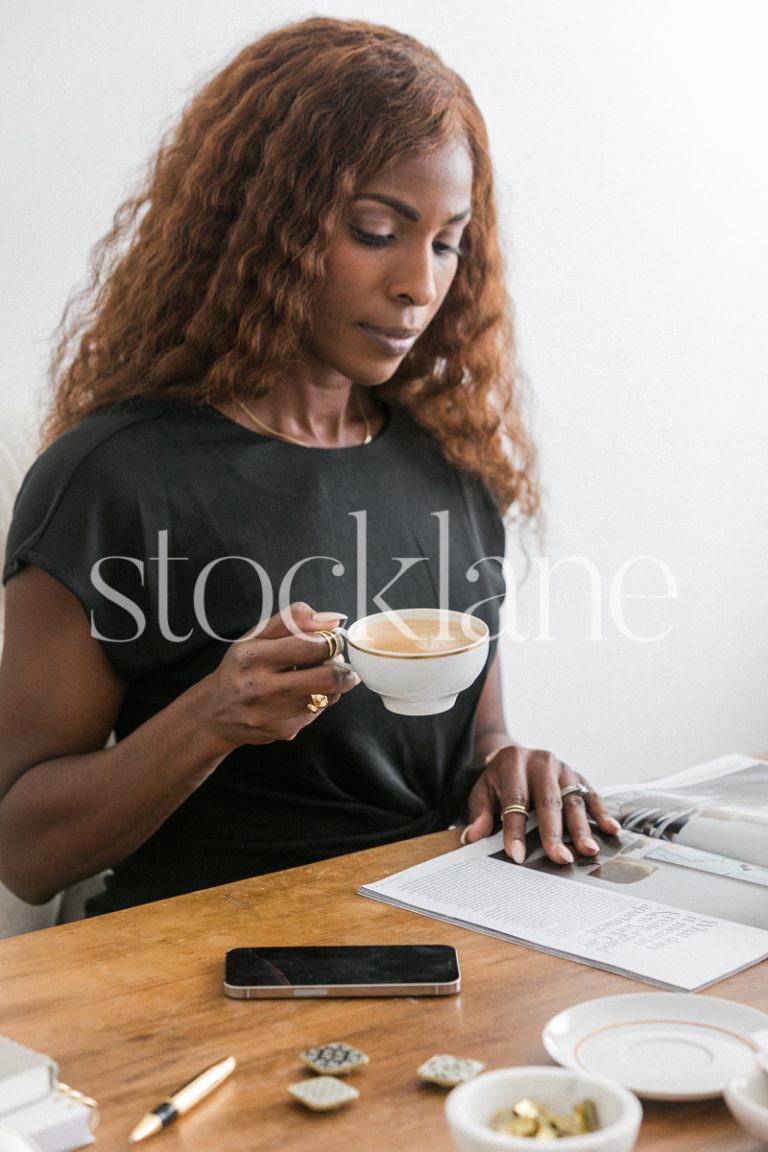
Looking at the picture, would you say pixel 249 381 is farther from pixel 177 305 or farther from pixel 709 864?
pixel 709 864

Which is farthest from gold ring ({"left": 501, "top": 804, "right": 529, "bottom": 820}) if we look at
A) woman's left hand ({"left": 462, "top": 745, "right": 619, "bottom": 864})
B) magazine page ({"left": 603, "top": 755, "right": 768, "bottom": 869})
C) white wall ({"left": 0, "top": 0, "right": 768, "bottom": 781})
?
white wall ({"left": 0, "top": 0, "right": 768, "bottom": 781})

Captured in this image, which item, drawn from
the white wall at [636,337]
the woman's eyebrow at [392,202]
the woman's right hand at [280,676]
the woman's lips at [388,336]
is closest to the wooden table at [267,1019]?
the woman's right hand at [280,676]

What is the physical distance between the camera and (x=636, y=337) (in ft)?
8.97

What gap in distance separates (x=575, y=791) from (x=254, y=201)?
0.78 m

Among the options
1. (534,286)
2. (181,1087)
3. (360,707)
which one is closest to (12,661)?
(360,707)

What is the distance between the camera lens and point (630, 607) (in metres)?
2.82

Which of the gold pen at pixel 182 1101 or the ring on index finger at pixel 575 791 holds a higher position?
the ring on index finger at pixel 575 791

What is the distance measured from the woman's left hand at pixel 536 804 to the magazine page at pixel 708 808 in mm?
47

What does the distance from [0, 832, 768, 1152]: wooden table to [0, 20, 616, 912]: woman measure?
0.82 feet

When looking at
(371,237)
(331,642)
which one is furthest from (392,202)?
(331,642)

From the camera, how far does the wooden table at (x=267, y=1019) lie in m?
0.80

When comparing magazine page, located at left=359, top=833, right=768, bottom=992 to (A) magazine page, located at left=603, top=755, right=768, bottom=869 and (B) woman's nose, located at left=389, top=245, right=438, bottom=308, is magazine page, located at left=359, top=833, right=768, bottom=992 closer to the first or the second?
(A) magazine page, located at left=603, top=755, right=768, bottom=869

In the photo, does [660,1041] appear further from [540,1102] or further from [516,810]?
[516,810]

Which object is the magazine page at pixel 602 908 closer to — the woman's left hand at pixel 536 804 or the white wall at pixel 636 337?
the woman's left hand at pixel 536 804
